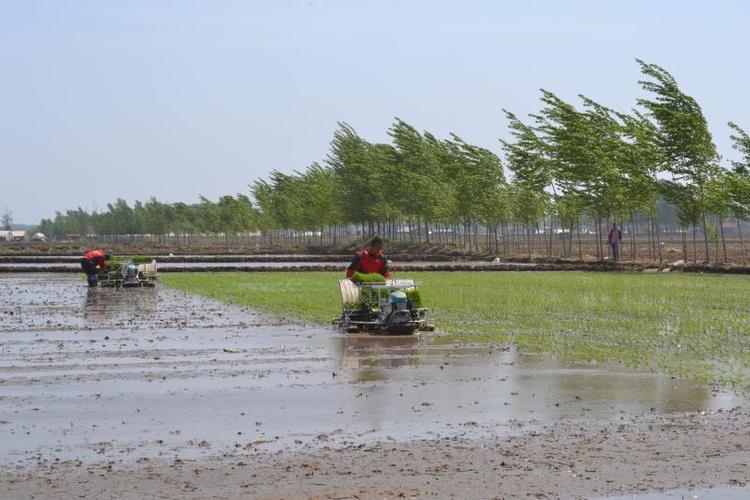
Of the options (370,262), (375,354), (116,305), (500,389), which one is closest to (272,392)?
(500,389)

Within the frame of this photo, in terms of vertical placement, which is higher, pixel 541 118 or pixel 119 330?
pixel 541 118

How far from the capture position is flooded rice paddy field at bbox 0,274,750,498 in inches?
383

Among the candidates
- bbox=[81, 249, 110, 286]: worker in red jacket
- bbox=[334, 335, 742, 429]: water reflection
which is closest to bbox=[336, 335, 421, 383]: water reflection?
bbox=[334, 335, 742, 429]: water reflection

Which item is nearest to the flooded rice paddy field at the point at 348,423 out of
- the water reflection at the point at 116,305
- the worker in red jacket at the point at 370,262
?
the worker in red jacket at the point at 370,262

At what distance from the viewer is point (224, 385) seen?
1572 centimetres

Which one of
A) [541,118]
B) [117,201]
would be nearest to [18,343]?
[541,118]

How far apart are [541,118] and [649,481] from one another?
58.4 meters

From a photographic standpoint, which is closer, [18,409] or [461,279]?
[18,409]

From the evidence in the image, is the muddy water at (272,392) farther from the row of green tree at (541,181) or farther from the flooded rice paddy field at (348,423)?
the row of green tree at (541,181)

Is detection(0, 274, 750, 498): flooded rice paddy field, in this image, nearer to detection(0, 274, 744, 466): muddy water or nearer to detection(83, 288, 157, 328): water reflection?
detection(0, 274, 744, 466): muddy water

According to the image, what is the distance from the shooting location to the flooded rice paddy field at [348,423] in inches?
383

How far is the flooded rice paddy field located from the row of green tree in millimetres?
34252

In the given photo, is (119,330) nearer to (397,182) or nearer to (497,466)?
(497,466)

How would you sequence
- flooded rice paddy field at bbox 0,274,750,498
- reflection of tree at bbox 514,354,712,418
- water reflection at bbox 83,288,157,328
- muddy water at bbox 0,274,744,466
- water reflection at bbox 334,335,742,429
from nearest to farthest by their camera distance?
1. flooded rice paddy field at bbox 0,274,750,498
2. muddy water at bbox 0,274,744,466
3. water reflection at bbox 334,335,742,429
4. reflection of tree at bbox 514,354,712,418
5. water reflection at bbox 83,288,157,328
